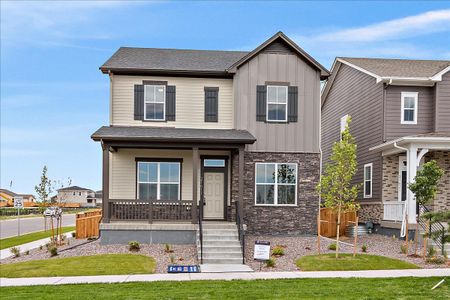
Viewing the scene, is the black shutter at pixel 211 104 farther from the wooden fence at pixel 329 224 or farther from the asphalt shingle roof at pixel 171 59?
the wooden fence at pixel 329 224

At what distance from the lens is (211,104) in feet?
71.2

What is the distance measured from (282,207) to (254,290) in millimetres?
9278

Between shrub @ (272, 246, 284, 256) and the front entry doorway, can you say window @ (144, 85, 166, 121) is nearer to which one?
the front entry doorway

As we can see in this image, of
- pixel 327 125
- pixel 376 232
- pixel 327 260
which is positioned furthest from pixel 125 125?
pixel 327 125

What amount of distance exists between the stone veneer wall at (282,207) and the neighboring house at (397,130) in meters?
3.51

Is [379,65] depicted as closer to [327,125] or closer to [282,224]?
[327,125]

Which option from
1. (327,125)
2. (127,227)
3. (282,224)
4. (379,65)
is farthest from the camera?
(327,125)

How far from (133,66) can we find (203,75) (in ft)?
9.46

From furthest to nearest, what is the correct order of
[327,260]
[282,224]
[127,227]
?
[282,224] < [127,227] < [327,260]

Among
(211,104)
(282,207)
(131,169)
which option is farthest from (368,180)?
(131,169)

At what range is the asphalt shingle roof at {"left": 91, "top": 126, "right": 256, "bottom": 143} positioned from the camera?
19172mm

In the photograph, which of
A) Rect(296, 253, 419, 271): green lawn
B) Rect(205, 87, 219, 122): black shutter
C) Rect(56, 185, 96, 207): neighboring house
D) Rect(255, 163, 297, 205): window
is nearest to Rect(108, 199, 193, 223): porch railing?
Rect(255, 163, 297, 205): window

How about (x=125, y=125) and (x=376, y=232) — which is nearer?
(x=125, y=125)

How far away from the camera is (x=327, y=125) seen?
31391 millimetres
